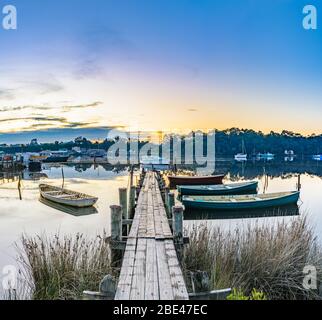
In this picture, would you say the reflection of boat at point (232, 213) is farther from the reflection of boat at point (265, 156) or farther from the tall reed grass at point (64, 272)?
the reflection of boat at point (265, 156)

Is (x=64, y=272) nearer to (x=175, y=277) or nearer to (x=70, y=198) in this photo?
(x=175, y=277)

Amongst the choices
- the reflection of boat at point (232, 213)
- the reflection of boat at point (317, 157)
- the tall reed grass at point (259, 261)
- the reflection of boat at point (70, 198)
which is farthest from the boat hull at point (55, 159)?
the tall reed grass at point (259, 261)

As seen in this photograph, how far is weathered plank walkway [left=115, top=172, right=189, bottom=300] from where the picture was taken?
3834 millimetres

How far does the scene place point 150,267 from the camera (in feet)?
15.3

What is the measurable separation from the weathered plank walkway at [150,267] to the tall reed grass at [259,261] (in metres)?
0.67

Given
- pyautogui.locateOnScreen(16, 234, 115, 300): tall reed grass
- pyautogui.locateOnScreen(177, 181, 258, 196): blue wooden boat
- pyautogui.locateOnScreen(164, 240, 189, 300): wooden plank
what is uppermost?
pyautogui.locateOnScreen(164, 240, 189, 300): wooden plank

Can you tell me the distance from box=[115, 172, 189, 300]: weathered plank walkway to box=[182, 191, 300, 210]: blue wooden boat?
29.5 feet

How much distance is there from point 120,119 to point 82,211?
5698mm

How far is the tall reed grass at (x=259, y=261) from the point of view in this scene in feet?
19.4

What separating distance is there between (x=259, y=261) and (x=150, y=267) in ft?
8.27

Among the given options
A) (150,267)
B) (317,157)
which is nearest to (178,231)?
(150,267)

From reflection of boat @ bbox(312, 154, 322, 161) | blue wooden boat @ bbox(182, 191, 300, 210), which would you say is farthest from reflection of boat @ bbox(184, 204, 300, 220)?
reflection of boat @ bbox(312, 154, 322, 161)

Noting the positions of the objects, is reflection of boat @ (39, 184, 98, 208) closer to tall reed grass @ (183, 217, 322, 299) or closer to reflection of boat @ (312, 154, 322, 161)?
tall reed grass @ (183, 217, 322, 299)

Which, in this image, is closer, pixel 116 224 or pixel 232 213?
pixel 116 224
